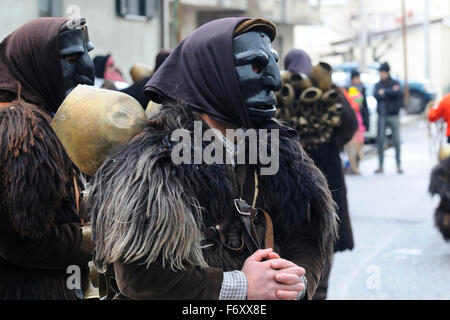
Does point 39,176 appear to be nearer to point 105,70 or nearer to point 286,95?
point 286,95

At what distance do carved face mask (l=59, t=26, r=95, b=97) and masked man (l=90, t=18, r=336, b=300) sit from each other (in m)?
0.70

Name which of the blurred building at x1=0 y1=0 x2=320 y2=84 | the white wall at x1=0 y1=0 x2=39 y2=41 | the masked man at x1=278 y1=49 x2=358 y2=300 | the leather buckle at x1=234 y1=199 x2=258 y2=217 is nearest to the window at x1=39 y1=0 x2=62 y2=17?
the blurred building at x1=0 y1=0 x2=320 y2=84

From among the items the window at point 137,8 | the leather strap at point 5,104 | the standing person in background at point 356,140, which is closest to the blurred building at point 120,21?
the window at point 137,8

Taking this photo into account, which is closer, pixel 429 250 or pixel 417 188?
pixel 429 250

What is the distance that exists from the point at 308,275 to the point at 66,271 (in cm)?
94

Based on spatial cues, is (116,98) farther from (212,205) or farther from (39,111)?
(39,111)

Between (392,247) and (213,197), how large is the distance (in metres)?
6.59

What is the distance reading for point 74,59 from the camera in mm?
3322

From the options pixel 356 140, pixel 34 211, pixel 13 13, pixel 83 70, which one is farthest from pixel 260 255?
pixel 356 140

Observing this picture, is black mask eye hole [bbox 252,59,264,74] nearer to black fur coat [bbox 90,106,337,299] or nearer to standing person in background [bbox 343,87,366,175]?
black fur coat [bbox 90,106,337,299]

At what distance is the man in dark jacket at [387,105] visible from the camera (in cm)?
1453

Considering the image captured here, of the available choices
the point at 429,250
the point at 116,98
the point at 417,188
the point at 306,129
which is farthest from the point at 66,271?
the point at 417,188

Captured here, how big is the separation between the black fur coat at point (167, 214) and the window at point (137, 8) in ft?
38.8

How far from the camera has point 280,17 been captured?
26938 mm
